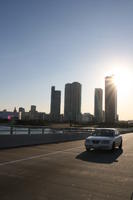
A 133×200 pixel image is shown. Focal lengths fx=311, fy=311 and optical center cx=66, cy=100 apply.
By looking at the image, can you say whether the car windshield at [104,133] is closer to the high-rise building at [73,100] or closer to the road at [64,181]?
the road at [64,181]

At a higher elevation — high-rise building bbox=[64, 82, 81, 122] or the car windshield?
high-rise building bbox=[64, 82, 81, 122]

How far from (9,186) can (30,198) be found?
4.73 ft

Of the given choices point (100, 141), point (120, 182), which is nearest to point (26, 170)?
point (120, 182)

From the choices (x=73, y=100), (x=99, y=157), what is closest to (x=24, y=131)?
(x=99, y=157)

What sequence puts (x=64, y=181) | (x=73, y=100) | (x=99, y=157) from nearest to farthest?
(x=64, y=181) < (x=99, y=157) < (x=73, y=100)

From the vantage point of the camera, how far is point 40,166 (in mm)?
12383

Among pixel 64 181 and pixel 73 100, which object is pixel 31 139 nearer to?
pixel 64 181

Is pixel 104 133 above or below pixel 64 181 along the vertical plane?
above

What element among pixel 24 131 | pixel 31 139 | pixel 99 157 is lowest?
pixel 99 157

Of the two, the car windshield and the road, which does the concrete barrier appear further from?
the road

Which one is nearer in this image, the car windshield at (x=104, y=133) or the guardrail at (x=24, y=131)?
the car windshield at (x=104, y=133)

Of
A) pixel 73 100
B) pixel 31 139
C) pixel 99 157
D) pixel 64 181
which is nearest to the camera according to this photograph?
pixel 64 181

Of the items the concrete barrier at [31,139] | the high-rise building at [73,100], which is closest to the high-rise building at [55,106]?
the high-rise building at [73,100]

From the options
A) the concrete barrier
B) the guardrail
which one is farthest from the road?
the guardrail
